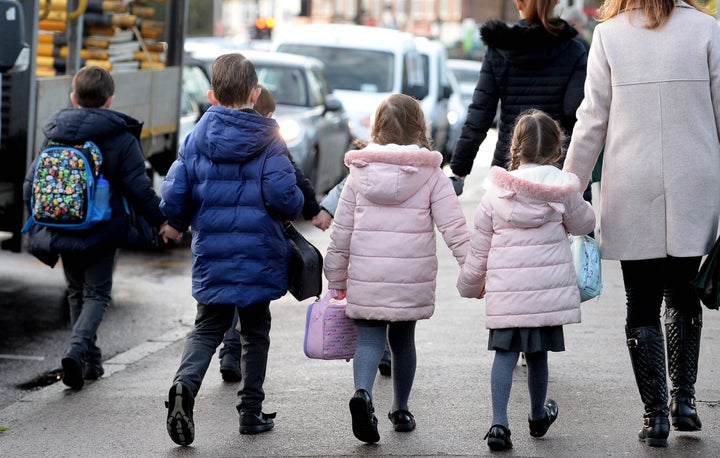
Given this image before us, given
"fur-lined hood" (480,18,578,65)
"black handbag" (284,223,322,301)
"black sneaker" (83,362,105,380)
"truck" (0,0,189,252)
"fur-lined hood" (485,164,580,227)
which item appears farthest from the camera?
"truck" (0,0,189,252)

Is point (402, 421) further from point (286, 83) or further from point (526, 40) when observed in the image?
point (286, 83)

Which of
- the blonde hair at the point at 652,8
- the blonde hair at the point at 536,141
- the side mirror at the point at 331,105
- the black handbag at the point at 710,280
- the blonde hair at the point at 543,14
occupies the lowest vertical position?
the side mirror at the point at 331,105

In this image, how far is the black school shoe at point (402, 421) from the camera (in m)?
5.80

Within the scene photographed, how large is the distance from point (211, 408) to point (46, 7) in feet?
14.7

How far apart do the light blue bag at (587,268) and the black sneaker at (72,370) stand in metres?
2.58

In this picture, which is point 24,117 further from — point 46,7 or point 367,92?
point 367,92

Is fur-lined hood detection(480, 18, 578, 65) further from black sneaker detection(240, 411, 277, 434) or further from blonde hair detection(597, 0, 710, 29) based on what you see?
black sneaker detection(240, 411, 277, 434)

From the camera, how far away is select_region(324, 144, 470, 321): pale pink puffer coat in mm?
5555

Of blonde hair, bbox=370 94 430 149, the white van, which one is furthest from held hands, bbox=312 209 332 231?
the white van

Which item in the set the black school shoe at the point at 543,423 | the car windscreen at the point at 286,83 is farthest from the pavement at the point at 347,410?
the car windscreen at the point at 286,83

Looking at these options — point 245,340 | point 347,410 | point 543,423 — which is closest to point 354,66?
point 347,410

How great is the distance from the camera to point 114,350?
8.22 m

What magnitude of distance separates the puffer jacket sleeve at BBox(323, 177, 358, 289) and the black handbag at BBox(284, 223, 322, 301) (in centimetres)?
7

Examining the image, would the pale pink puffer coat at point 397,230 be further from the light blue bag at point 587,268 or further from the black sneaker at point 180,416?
the black sneaker at point 180,416
